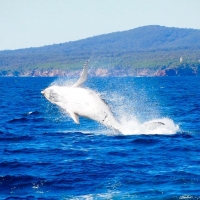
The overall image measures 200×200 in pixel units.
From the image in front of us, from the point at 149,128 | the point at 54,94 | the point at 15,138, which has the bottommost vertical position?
the point at 54,94

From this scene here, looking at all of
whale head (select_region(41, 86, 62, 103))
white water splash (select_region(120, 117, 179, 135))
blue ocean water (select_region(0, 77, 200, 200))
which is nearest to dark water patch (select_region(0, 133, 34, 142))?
blue ocean water (select_region(0, 77, 200, 200))

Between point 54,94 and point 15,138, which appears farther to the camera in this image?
point 15,138

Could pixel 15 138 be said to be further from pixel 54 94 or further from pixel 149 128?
pixel 149 128

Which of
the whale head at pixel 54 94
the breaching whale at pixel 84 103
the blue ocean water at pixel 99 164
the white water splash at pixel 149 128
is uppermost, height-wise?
the white water splash at pixel 149 128

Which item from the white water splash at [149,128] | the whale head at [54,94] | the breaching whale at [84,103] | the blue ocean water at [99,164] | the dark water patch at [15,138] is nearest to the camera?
the blue ocean water at [99,164]

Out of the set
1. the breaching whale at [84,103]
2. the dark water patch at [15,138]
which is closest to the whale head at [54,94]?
the breaching whale at [84,103]

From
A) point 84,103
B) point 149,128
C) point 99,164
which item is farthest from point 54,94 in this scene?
point 149,128

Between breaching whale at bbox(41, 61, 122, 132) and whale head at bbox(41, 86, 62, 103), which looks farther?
whale head at bbox(41, 86, 62, 103)

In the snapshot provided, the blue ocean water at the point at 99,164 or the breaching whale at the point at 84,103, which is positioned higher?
the breaching whale at the point at 84,103

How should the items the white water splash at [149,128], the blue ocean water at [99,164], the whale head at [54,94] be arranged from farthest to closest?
1. the white water splash at [149,128]
2. the whale head at [54,94]
3. the blue ocean water at [99,164]

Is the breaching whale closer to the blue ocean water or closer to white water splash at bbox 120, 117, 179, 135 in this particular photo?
the blue ocean water

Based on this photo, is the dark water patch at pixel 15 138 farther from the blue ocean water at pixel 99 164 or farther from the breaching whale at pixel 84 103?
the breaching whale at pixel 84 103

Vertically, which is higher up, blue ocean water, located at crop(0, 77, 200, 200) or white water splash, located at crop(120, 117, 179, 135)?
white water splash, located at crop(120, 117, 179, 135)

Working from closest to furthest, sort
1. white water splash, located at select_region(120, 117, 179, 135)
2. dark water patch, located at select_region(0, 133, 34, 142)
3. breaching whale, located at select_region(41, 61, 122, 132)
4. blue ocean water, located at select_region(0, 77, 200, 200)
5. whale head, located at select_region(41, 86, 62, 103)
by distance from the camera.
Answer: blue ocean water, located at select_region(0, 77, 200, 200) < breaching whale, located at select_region(41, 61, 122, 132) < whale head, located at select_region(41, 86, 62, 103) < dark water patch, located at select_region(0, 133, 34, 142) < white water splash, located at select_region(120, 117, 179, 135)
